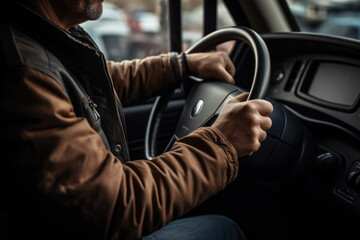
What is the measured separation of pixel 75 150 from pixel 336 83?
3.08 feet

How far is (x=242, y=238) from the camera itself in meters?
1.02

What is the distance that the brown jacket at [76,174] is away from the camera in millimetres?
532

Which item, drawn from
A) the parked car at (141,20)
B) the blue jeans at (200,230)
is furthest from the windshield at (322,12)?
the blue jeans at (200,230)

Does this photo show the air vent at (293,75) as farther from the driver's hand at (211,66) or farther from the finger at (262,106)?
the finger at (262,106)

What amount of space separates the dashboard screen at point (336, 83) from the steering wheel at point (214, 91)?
380 millimetres

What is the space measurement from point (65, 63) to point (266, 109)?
19.3 inches

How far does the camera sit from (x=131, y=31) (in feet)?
15.8

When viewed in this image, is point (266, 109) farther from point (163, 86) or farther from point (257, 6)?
point (257, 6)

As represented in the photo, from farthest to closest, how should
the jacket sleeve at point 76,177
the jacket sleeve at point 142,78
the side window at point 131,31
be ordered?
the side window at point 131,31 → the jacket sleeve at point 142,78 → the jacket sleeve at point 76,177

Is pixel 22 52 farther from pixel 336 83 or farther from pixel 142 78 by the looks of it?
pixel 336 83

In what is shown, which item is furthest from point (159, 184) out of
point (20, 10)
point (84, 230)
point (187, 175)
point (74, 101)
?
point (20, 10)

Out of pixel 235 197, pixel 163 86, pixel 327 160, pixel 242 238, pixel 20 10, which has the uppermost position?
pixel 20 10

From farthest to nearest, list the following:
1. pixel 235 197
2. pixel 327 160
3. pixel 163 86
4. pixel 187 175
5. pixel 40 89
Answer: pixel 235 197 → pixel 163 86 → pixel 327 160 → pixel 187 175 → pixel 40 89

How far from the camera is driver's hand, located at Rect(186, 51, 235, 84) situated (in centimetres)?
107
